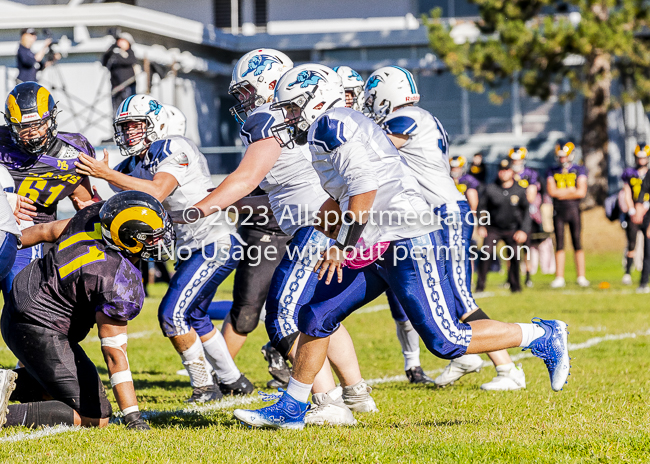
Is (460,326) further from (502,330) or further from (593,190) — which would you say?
(593,190)

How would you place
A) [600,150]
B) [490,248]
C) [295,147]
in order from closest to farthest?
[295,147] → [490,248] → [600,150]

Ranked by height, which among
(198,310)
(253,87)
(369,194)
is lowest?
(198,310)

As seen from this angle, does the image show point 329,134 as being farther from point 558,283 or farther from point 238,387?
point 558,283

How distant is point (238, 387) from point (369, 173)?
2520 millimetres

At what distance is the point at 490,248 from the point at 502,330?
8292 millimetres

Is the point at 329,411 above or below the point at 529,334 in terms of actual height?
below

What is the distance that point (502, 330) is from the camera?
4.68m

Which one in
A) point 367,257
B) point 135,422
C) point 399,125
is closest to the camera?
point 367,257

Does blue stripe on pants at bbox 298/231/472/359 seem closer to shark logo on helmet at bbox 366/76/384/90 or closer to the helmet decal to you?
shark logo on helmet at bbox 366/76/384/90

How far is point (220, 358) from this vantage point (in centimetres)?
612

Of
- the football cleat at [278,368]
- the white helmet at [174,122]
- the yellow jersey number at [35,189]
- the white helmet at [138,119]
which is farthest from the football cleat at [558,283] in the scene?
the yellow jersey number at [35,189]

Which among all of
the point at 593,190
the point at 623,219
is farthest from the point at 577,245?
the point at 593,190

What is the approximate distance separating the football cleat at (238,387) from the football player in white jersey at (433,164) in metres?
1.61

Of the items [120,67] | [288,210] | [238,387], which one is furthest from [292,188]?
[120,67]
